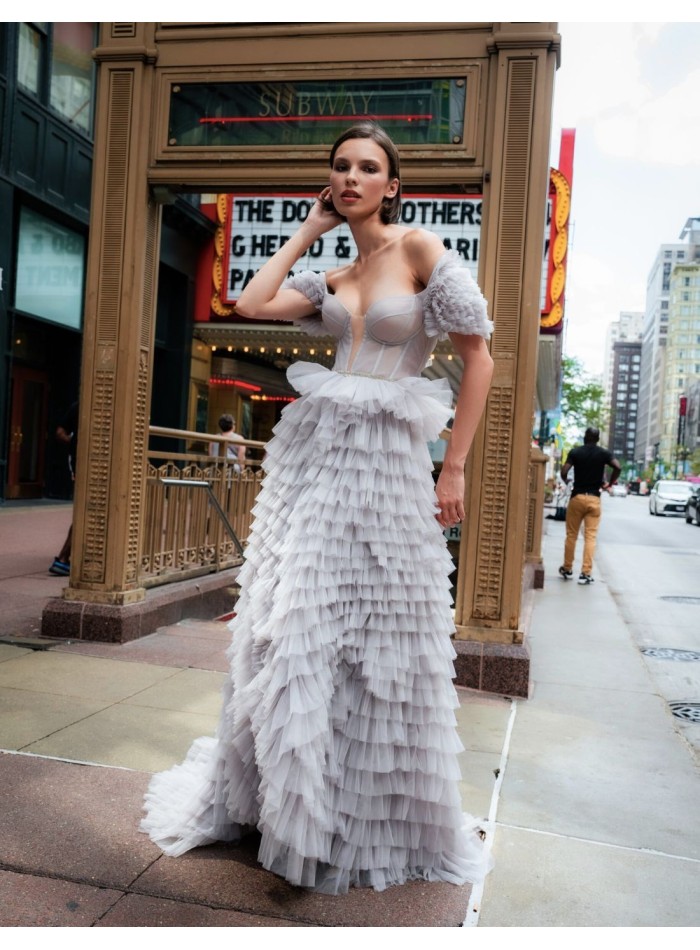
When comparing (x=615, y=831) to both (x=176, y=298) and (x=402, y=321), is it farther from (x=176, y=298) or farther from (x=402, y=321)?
(x=176, y=298)

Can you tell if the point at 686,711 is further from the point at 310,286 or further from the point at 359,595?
the point at 310,286

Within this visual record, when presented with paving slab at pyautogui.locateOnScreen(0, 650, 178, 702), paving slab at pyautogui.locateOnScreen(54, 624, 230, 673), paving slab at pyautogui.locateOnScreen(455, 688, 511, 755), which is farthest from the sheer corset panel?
paving slab at pyautogui.locateOnScreen(54, 624, 230, 673)

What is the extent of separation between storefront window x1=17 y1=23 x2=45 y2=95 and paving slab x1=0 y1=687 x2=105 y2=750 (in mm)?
12897

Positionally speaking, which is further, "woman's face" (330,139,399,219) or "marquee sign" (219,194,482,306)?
"marquee sign" (219,194,482,306)

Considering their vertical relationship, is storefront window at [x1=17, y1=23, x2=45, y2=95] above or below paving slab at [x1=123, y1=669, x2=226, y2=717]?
above

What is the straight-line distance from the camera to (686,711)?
4.92 m

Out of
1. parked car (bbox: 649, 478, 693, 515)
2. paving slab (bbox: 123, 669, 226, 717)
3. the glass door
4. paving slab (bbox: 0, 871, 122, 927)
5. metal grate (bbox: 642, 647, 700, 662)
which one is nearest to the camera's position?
paving slab (bbox: 0, 871, 122, 927)

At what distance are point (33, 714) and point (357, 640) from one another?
2.16m

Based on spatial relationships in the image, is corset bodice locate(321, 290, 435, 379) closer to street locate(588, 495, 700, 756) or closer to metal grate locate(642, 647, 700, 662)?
street locate(588, 495, 700, 756)

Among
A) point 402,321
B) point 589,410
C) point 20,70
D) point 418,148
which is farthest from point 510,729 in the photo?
point 589,410

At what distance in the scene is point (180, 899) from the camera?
2.35 m

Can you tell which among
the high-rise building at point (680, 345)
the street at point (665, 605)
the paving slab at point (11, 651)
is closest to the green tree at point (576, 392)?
the street at point (665, 605)

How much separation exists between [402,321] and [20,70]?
556 inches

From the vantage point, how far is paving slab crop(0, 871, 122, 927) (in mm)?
2209
